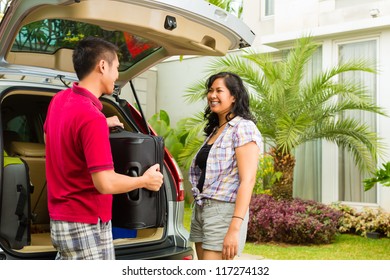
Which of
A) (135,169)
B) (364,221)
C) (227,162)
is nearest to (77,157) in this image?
(135,169)

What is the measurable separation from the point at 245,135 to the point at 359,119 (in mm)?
6808

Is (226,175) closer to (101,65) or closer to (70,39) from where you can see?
(101,65)

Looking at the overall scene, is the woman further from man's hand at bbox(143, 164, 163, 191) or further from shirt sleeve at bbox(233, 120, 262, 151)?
man's hand at bbox(143, 164, 163, 191)

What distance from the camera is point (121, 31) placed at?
300 cm

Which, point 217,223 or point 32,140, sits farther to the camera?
point 32,140

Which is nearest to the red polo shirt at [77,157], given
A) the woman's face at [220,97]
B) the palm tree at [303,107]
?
the woman's face at [220,97]

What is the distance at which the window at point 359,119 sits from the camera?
8977 millimetres

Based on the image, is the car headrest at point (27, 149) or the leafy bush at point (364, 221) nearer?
the car headrest at point (27, 149)

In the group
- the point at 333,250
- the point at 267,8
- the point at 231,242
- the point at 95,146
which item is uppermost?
the point at 267,8

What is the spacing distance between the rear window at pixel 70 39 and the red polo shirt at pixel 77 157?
0.98 meters

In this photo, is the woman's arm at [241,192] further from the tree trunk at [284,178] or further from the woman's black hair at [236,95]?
the tree trunk at [284,178]

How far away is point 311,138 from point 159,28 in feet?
20.9
